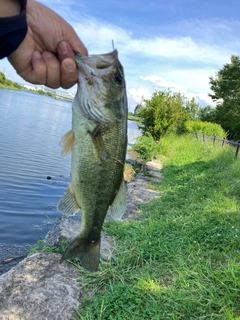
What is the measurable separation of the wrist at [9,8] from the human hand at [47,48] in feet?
1.05

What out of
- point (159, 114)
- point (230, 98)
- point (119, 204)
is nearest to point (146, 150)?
point (159, 114)

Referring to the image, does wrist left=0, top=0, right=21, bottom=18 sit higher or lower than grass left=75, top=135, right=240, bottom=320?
higher

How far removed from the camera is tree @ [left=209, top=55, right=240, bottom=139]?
38406 mm

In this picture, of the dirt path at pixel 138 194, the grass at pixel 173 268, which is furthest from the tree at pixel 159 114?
the grass at pixel 173 268

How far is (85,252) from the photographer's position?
7.70ft

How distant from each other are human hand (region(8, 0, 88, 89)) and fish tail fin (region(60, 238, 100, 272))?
110cm

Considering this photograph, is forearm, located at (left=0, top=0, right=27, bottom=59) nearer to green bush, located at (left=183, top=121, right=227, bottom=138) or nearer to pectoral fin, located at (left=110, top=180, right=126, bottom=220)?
pectoral fin, located at (left=110, top=180, right=126, bottom=220)

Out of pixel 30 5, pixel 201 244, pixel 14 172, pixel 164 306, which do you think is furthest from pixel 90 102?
pixel 14 172

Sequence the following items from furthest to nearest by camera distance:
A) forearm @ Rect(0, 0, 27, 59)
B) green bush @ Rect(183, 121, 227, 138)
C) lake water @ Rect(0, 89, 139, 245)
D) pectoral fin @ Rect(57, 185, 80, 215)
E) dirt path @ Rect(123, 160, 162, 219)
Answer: green bush @ Rect(183, 121, 227, 138)
lake water @ Rect(0, 89, 139, 245)
dirt path @ Rect(123, 160, 162, 219)
pectoral fin @ Rect(57, 185, 80, 215)
forearm @ Rect(0, 0, 27, 59)

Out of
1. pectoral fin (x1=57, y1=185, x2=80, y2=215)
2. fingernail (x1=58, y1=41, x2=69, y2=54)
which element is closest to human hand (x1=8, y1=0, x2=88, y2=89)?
fingernail (x1=58, y1=41, x2=69, y2=54)

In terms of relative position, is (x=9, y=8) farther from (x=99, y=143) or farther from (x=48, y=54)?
(x=99, y=143)

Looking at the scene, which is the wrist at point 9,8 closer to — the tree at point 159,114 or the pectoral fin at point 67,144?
the pectoral fin at point 67,144

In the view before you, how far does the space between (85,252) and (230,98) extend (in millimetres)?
42282

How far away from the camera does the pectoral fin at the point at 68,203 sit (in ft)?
6.97
